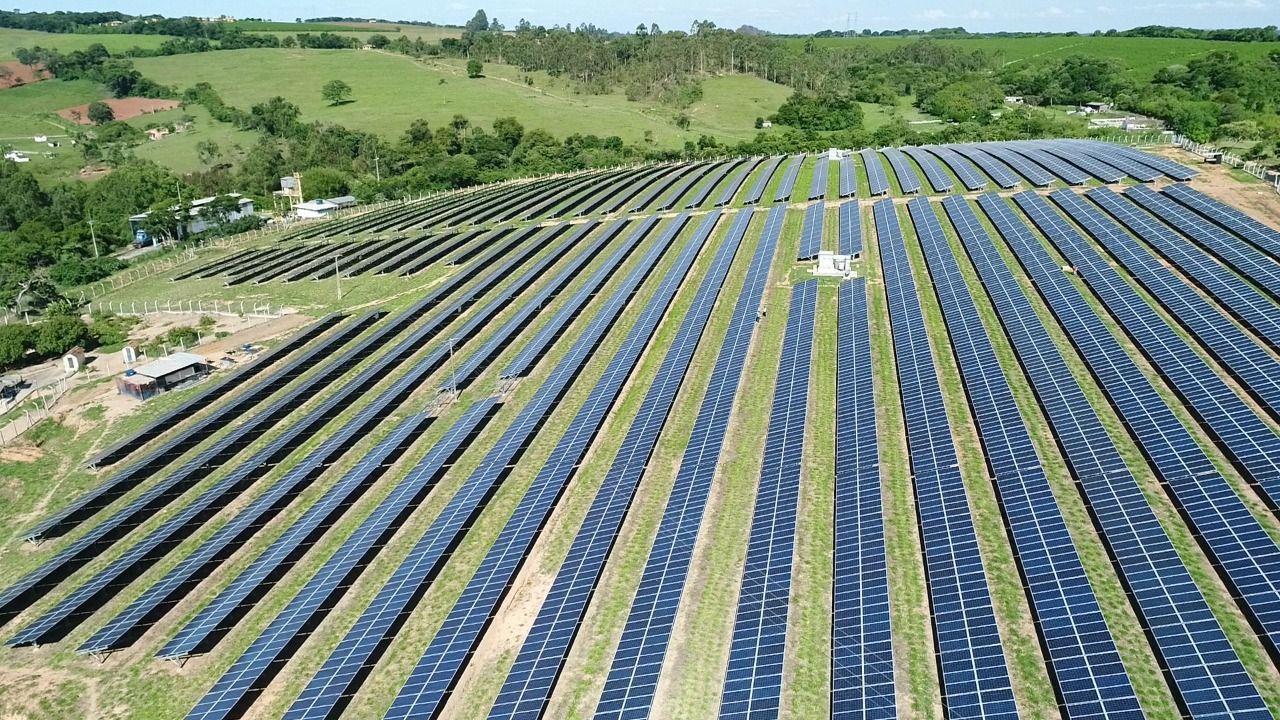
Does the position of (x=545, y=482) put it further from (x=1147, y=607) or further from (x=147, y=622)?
(x=1147, y=607)

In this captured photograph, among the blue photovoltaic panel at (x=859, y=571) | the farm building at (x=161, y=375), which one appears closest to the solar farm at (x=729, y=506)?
the blue photovoltaic panel at (x=859, y=571)

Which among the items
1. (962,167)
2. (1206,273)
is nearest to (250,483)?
(1206,273)

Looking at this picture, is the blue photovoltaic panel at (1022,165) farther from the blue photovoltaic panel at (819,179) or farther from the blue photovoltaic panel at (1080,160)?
the blue photovoltaic panel at (819,179)

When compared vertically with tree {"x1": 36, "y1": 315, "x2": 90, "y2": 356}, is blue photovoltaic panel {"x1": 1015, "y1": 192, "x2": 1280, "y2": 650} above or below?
above

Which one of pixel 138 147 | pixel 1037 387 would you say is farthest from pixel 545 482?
pixel 138 147

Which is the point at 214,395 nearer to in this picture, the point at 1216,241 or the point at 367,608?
the point at 367,608

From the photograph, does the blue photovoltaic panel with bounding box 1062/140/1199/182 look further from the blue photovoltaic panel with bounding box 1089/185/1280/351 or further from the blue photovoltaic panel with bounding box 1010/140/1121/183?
the blue photovoltaic panel with bounding box 1089/185/1280/351

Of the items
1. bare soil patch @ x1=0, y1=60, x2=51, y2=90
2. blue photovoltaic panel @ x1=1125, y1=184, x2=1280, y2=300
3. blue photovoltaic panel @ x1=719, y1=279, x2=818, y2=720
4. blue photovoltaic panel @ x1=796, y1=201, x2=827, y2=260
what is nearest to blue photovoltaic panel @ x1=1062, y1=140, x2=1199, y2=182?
blue photovoltaic panel @ x1=1125, y1=184, x2=1280, y2=300
